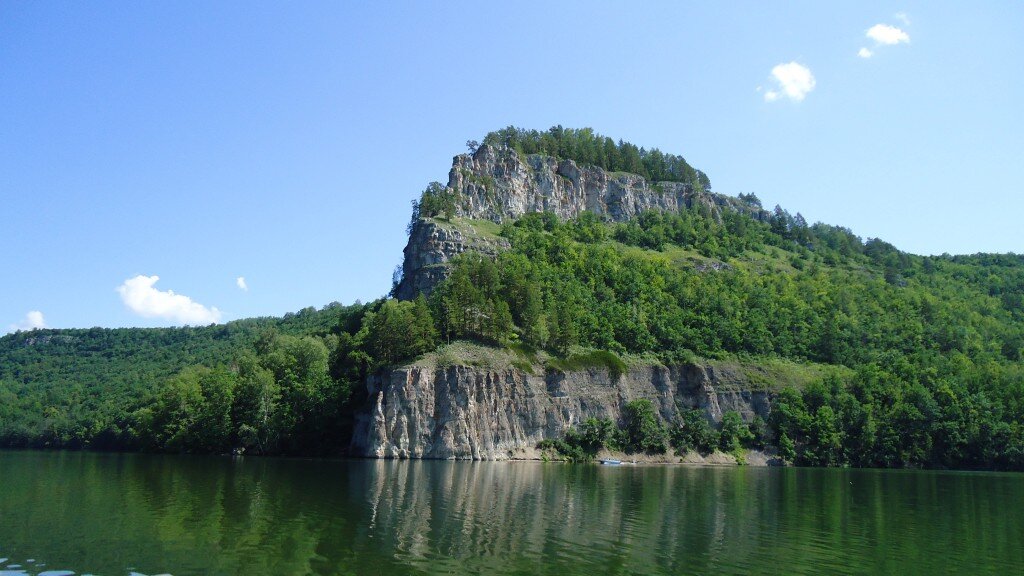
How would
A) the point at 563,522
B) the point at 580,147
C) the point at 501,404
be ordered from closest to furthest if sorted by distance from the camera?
the point at 563,522, the point at 501,404, the point at 580,147

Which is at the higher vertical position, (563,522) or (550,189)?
(550,189)

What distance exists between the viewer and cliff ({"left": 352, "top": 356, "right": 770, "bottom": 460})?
82.4 meters

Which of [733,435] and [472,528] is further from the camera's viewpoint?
[733,435]

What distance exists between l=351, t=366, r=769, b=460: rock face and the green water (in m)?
30.0

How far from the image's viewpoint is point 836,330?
120m

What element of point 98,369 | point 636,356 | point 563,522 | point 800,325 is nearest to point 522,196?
point 636,356

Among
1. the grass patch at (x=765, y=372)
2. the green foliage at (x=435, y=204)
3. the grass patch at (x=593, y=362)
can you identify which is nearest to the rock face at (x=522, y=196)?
the green foliage at (x=435, y=204)

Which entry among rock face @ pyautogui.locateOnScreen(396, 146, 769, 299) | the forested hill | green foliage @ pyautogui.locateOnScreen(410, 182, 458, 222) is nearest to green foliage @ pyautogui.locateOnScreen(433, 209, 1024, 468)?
rock face @ pyautogui.locateOnScreen(396, 146, 769, 299)

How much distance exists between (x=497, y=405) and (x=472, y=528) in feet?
193

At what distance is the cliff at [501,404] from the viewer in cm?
Result: 8238

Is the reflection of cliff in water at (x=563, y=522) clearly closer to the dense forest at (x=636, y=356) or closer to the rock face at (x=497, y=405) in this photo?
the rock face at (x=497, y=405)

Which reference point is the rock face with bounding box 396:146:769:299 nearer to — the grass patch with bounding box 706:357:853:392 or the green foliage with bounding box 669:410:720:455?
the grass patch with bounding box 706:357:853:392

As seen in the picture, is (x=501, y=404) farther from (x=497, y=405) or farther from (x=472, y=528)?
(x=472, y=528)

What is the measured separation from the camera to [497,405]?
87812mm
